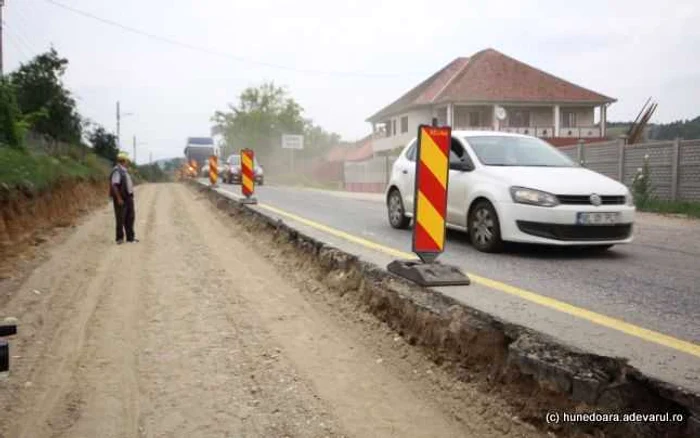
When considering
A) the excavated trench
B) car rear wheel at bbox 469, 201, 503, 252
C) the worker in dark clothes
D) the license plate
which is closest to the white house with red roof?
the worker in dark clothes

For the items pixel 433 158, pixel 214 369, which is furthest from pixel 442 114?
pixel 214 369

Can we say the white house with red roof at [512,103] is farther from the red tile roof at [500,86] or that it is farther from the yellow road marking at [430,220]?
the yellow road marking at [430,220]

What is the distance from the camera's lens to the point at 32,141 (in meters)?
19.0

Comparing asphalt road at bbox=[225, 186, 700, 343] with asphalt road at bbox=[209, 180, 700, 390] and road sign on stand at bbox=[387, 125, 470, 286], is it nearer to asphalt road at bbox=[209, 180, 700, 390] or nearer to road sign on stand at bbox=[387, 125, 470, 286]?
asphalt road at bbox=[209, 180, 700, 390]

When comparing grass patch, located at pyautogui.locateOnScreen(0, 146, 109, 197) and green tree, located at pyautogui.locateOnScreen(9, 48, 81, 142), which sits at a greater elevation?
green tree, located at pyautogui.locateOnScreen(9, 48, 81, 142)

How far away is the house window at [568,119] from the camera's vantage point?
39719 mm

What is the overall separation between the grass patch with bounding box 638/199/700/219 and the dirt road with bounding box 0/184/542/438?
1077cm

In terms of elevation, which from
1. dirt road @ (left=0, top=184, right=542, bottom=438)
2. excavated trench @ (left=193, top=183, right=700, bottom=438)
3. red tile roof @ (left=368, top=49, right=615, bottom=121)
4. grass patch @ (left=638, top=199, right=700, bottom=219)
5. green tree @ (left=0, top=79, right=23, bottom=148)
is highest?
red tile roof @ (left=368, top=49, right=615, bottom=121)

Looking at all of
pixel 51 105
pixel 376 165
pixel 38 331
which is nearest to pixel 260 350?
pixel 38 331

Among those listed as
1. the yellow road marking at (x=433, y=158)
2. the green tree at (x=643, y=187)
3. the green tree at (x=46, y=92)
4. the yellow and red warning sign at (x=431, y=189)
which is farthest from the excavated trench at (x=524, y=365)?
the green tree at (x=46, y=92)

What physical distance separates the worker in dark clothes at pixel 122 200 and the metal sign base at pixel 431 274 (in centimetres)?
648

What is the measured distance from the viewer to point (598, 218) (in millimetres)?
6605

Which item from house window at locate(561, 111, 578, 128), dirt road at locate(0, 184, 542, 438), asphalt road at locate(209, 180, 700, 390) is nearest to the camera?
dirt road at locate(0, 184, 542, 438)

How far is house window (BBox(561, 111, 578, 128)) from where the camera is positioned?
39.7 metres
